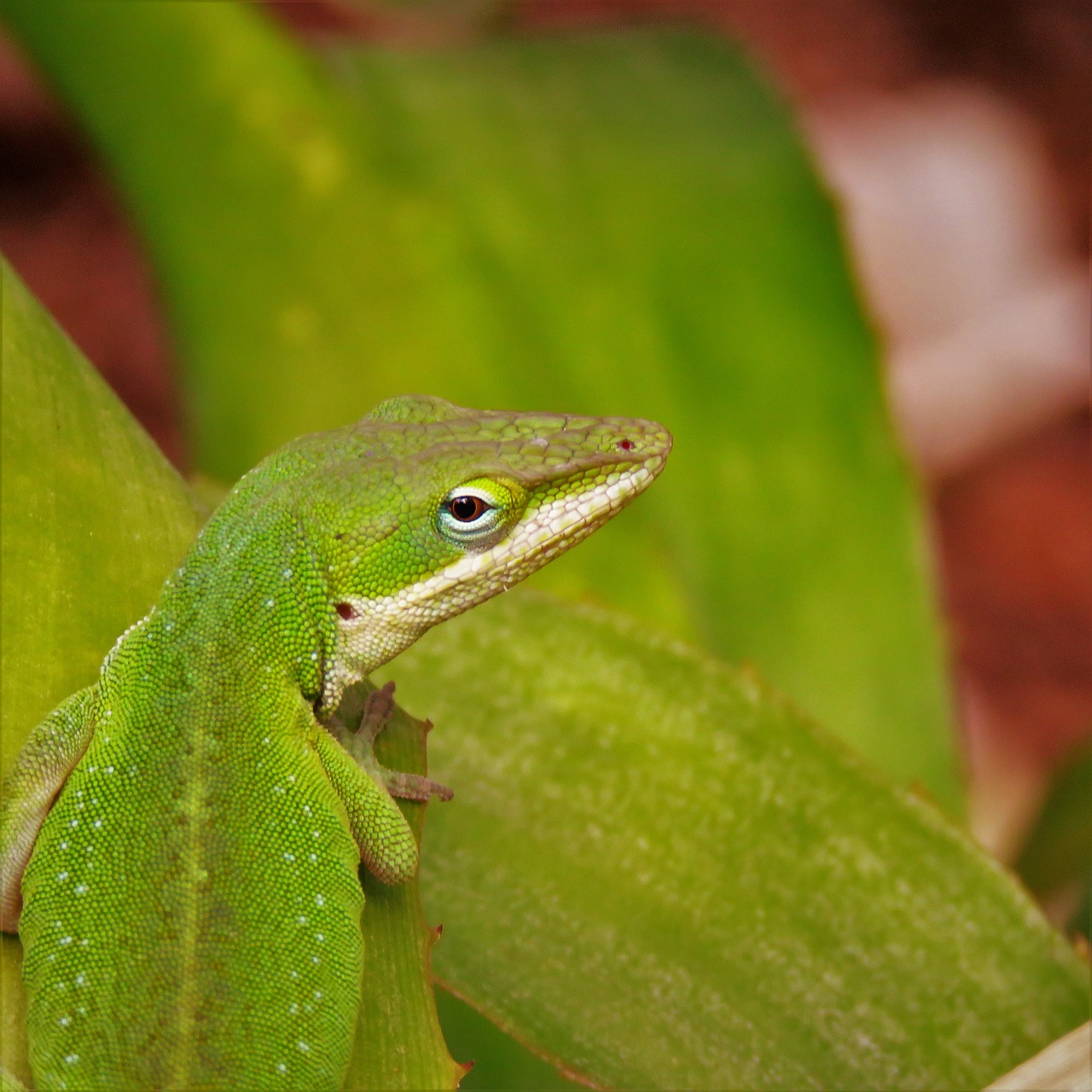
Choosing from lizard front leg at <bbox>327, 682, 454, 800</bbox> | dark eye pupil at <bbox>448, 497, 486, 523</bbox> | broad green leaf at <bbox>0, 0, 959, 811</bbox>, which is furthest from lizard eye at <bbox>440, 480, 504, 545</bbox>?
broad green leaf at <bbox>0, 0, 959, 811</bbox>

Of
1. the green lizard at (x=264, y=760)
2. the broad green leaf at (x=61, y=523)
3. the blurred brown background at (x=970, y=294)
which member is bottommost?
the blurred brown background at (x=970, y=294)

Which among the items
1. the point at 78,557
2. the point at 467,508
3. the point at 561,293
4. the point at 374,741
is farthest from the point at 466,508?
the point at 561,293

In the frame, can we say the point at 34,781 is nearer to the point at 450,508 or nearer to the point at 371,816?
the point at 371,816

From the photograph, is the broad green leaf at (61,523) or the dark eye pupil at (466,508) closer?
the broad green leaf at (61,523)

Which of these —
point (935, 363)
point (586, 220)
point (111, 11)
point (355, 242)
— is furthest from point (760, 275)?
point (935, 363)

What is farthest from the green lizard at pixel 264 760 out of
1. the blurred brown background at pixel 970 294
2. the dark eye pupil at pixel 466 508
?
the blurred brown background at pixel 970 294

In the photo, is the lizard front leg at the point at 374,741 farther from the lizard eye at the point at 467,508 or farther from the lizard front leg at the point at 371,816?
the lizard eye at the point at 467,508
